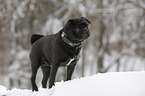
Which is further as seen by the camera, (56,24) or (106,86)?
(56,24)

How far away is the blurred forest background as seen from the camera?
604 inches

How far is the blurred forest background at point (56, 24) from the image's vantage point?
15336mm

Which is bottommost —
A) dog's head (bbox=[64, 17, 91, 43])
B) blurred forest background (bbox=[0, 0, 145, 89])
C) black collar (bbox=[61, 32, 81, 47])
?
blurred forest background (bbox=[0, 0, 145, 89])

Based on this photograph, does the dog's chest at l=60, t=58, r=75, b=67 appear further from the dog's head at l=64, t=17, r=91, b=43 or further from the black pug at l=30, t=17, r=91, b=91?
the dog's head at l=64, t=17, r=91, b=43

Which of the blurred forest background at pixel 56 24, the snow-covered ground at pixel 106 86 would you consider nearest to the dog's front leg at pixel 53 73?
the snow-covered ground at pixel 106 86

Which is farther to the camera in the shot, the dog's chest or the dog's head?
the dog's chest

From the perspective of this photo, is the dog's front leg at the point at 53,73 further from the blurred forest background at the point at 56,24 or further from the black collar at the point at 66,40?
the blurred forest background at the point at 56,24

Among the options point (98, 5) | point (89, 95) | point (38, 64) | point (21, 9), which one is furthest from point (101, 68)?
point (89, 95)

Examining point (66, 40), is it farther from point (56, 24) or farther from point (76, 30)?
point (56, 24)

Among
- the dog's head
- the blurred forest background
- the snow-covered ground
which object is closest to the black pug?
the dog's head

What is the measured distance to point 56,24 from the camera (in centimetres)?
1677

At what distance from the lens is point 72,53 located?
374cm

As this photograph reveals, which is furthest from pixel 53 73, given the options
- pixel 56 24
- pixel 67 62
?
pixel 56 24

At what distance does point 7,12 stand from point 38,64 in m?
10.6
